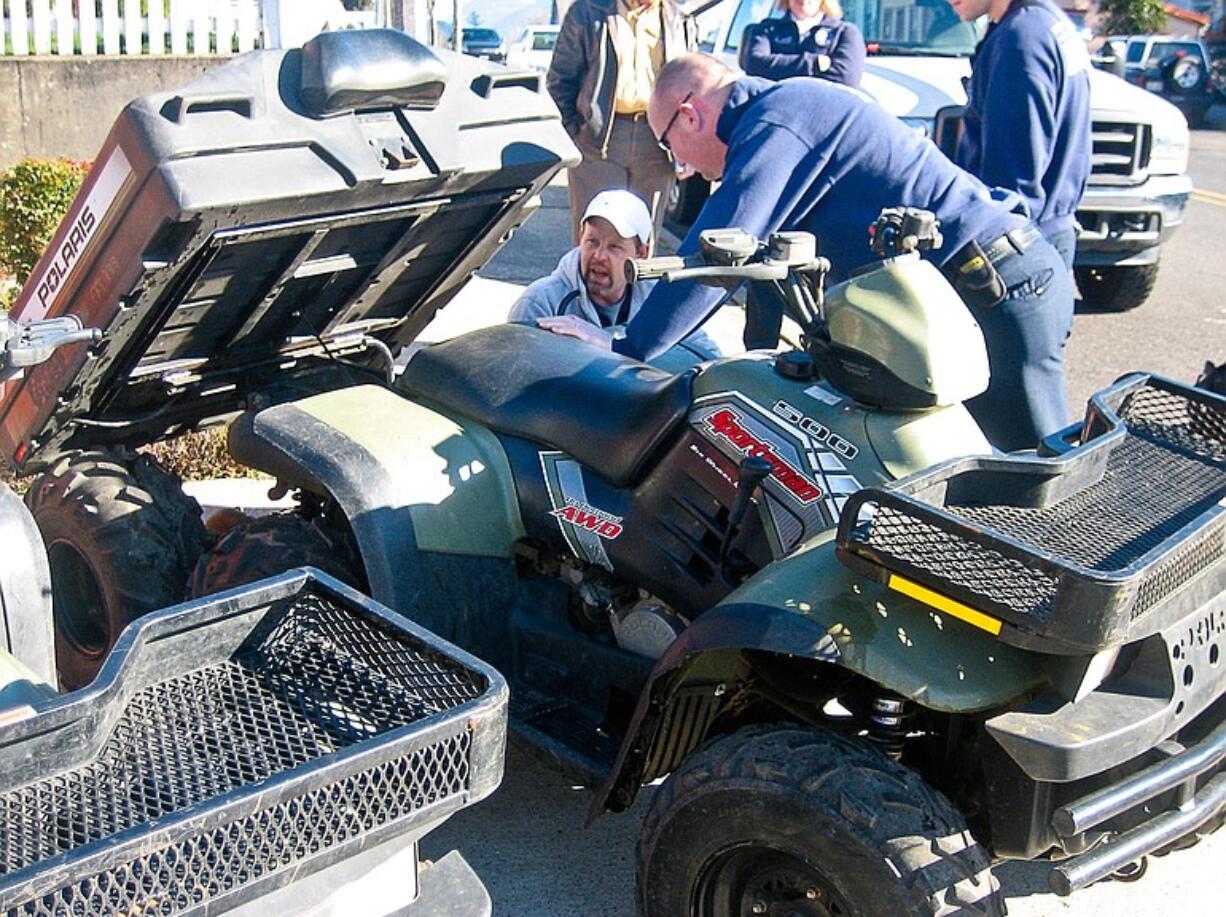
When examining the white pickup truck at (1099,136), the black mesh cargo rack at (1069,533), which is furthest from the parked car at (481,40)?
the black mesh cargo rack at (1069,533)

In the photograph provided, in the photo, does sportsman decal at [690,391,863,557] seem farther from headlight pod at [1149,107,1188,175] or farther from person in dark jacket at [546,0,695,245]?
headlight pod at [1149,107,1188,175]

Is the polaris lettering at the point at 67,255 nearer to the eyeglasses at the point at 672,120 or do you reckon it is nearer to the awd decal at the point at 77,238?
the awd decal at the point at 77,238

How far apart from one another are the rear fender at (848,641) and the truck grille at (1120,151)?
284 inches

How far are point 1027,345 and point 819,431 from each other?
53.0 inches

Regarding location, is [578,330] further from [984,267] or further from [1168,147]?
[1168,147]

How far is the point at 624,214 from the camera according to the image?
4.41m

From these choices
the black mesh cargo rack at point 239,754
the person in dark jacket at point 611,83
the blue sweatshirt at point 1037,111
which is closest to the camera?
the black mesh cargo rack at point 239,754

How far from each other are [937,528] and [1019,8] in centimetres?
298

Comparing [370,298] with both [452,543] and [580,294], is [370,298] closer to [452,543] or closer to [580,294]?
[580,294]

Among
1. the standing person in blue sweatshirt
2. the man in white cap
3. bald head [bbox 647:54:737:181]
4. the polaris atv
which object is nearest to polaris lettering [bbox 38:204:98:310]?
the standing person in blue sweatshirt

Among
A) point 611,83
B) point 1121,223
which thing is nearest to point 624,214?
point 611,83

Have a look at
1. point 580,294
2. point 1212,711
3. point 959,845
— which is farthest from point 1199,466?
point 580,294

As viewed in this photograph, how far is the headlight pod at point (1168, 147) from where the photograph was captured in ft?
31.0

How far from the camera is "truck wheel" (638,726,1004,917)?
2.51 meters
